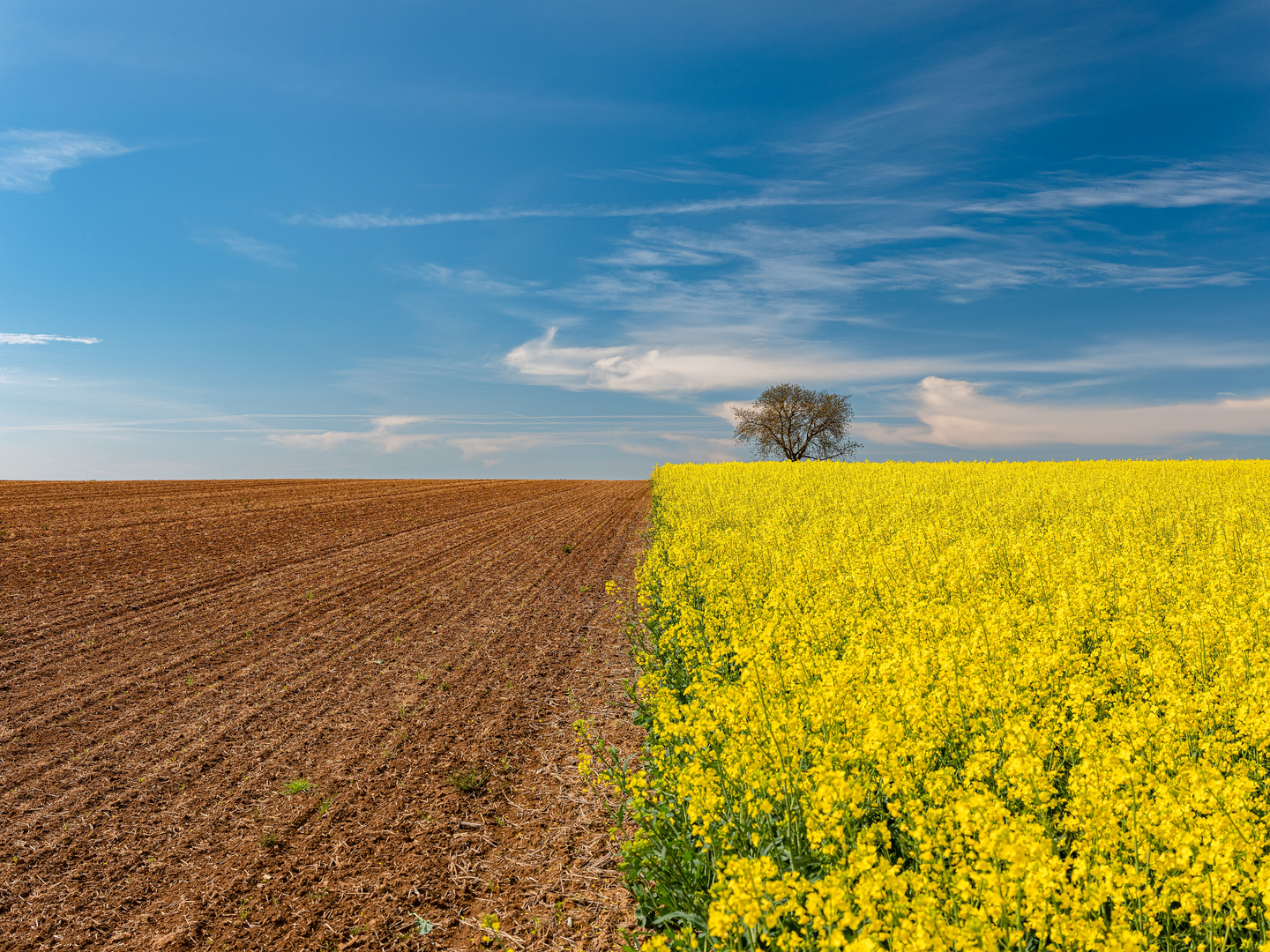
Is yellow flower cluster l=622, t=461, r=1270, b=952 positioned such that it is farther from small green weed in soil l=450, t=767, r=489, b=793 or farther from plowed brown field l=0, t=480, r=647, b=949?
small green weed in soil l=450, t=767, r=489, b=793

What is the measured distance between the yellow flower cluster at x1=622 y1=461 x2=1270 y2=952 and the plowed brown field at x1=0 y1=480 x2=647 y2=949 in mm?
1382

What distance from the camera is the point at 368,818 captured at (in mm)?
6172

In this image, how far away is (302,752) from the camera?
7.58 metres

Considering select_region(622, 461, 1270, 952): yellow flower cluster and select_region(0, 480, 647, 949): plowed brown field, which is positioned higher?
select_region(622, 461, 1270, 952): yellow flower cluster

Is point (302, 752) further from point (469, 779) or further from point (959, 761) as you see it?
point (959, 761)

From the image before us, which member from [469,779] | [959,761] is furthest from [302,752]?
[959,761]

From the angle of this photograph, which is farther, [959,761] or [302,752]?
[302,752]

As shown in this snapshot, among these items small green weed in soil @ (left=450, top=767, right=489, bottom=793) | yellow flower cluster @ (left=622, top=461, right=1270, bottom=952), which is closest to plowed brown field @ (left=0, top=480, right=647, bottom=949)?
small green weed in soil @ (left=450, top=767, right=489, bottom=793)

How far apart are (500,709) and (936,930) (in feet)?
22.1

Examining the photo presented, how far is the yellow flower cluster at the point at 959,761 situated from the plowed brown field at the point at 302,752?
138 centimetres

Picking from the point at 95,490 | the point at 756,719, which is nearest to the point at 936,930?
the point at 756,719

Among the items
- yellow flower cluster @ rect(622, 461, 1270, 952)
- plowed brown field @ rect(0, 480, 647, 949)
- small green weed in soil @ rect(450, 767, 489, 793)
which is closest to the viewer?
yellow flower cluster @ rect(622, 461, 1270, 952)

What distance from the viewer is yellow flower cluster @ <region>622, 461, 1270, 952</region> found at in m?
2.74

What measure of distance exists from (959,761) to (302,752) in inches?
261
